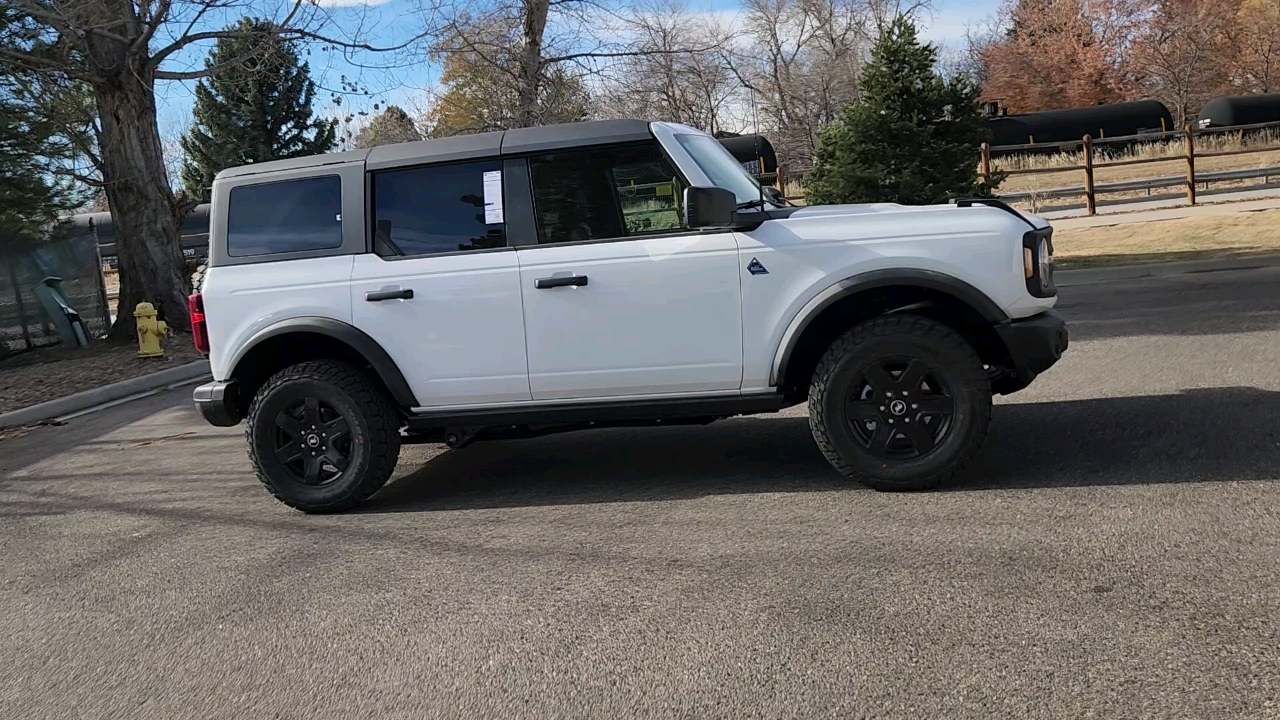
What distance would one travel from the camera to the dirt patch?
12539mm

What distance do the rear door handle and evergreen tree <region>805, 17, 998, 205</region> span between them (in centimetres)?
1030

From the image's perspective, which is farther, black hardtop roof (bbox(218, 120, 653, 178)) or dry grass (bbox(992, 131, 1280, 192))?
dry grass (bbox(992, 131, 1280, 192))

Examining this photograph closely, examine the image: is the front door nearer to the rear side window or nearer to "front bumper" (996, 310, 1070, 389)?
the rear side window

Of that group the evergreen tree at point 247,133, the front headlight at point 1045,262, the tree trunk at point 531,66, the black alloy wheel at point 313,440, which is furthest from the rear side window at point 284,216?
the evergreen tree at point 247,133

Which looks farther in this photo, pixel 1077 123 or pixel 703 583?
pixel 1077 123

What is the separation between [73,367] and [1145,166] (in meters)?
32.4

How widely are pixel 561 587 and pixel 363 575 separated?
1.00m

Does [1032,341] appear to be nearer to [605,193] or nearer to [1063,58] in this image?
[605,193]

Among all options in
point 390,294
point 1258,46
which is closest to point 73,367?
point 390,294

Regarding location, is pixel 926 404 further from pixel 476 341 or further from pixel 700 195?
pixel 476 341

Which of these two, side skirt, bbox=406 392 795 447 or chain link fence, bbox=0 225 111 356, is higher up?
chain link fence, bbox=0 225 111 356

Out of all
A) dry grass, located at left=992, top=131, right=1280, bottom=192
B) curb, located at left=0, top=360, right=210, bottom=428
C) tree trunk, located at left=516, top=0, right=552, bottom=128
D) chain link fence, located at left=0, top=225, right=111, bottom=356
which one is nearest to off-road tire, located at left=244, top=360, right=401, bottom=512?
curb, located at left=0, top=360, right=210, bottom=428

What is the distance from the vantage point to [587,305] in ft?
17.9

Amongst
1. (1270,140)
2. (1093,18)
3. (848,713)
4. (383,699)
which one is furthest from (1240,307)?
(1093,18)
